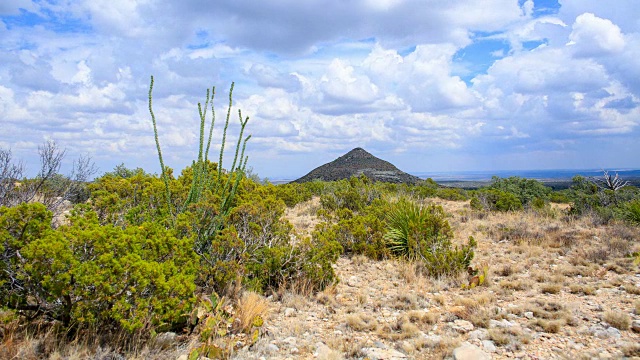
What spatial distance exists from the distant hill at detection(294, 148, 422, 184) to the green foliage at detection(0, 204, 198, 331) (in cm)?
3253

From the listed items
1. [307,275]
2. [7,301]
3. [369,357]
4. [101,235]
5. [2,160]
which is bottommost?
[369,357]

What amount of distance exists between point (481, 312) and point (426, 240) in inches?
123

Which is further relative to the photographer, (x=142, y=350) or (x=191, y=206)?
(x=191, y=206)

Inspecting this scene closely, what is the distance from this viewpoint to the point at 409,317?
5605 mm

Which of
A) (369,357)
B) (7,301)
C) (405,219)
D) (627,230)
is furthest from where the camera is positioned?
(627,230)

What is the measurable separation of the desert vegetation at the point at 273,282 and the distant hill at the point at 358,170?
27610 mm

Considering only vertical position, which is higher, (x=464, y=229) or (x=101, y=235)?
(x=101, y=235)

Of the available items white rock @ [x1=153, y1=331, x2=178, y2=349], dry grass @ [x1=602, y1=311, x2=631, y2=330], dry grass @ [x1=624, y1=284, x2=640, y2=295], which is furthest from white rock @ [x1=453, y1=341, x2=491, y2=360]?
dry grass @ [x1=624, y1=284, x2=640, y2=295]

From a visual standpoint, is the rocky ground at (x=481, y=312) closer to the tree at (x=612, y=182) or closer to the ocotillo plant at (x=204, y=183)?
the ocotillo plant at (x=204, y=183)

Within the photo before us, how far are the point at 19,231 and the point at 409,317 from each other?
15.5 ft

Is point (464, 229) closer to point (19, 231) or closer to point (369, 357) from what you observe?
point (369, 357)

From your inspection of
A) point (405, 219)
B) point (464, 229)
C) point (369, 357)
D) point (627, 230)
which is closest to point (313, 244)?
point (405, 219)

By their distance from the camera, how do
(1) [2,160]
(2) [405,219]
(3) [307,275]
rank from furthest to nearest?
(2) [405,219]
(1) [2,160]
(3) [307,275]

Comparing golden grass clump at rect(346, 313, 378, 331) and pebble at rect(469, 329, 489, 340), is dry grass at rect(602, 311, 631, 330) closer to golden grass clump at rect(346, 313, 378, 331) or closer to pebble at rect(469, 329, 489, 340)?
pebble at rect(469, 329, 489, 340)
